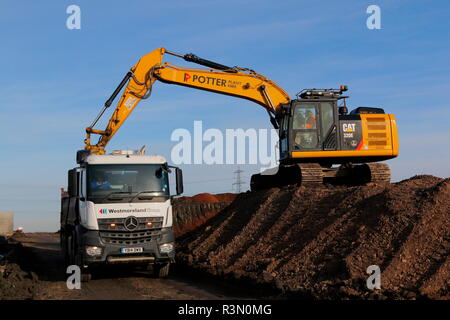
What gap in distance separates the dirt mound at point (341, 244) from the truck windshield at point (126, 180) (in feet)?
9.30

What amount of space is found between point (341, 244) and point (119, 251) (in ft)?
17.8

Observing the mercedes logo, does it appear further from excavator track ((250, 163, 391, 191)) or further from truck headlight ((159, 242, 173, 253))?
excavator track ((250, 163, 391, 191))

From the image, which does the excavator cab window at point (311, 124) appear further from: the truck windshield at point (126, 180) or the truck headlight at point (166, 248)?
the truck headlight at point (166, 248)

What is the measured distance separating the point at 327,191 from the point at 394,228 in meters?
4.81

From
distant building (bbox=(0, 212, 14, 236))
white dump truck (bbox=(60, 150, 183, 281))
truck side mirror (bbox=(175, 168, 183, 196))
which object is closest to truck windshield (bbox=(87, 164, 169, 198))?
white dump truck (bbox=(60, 150, 183, 281))

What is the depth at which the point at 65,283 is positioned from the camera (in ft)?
45.2

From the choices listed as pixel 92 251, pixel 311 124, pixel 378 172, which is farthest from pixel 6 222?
pixel 378 172

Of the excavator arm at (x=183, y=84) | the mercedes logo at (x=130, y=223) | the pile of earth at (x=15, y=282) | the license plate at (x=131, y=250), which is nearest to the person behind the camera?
the pile of earth at (x=15, y=282)

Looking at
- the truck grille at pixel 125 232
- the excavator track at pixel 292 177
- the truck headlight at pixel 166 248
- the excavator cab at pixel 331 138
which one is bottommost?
the truck headlight at pixel 166 248

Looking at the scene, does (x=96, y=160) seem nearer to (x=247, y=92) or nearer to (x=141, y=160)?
(x=141, y=160)

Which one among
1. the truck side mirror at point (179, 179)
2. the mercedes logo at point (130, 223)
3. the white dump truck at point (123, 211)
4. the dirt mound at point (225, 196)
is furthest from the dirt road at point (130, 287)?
the dirt mound at point (225, 196)

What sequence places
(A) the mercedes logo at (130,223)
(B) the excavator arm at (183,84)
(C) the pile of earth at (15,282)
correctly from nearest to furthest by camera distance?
(C) the pile of earth at (15,282), (A) the mercedes logo at (130,223), (B) the excavator arm at (183,84)

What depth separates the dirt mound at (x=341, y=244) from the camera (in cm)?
1030
